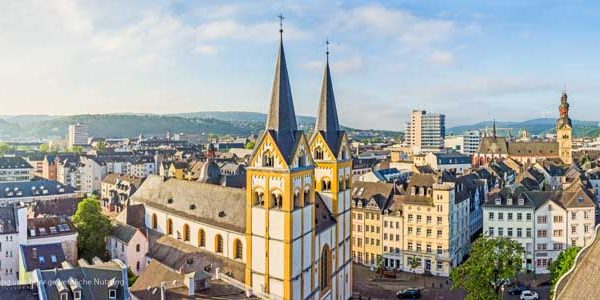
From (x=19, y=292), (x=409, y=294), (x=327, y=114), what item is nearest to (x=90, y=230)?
(x=19, y=292)

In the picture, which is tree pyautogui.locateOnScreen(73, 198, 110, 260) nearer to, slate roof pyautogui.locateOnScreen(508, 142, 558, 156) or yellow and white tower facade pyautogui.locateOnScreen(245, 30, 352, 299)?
yellow and white tower facade pyautogui.locateOnScreen(245, 30, 352, 299)

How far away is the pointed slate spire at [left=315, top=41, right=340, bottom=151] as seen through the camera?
194 feet

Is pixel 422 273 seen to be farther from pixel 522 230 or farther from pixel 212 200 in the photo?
pixel 212 200

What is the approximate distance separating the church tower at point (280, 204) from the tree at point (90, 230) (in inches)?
915

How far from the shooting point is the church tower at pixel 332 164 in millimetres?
58844

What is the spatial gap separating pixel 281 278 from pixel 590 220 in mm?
53708

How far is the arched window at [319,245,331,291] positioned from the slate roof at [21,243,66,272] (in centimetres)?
2653

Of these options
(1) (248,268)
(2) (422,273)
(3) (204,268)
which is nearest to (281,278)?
(1) (248,268)

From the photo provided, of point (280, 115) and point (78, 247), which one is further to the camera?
point (78, 247)

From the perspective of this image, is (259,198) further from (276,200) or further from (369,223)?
(369,223)

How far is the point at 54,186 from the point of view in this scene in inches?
4496

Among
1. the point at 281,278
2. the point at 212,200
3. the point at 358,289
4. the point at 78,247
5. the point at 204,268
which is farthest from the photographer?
the point at 358,289

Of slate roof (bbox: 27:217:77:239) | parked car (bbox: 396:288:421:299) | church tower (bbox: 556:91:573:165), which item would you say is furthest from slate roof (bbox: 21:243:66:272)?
church tower (bbox: 556:91:573:165)

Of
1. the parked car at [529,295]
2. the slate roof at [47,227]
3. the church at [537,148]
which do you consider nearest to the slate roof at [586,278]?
the slate roof at [47,227]
